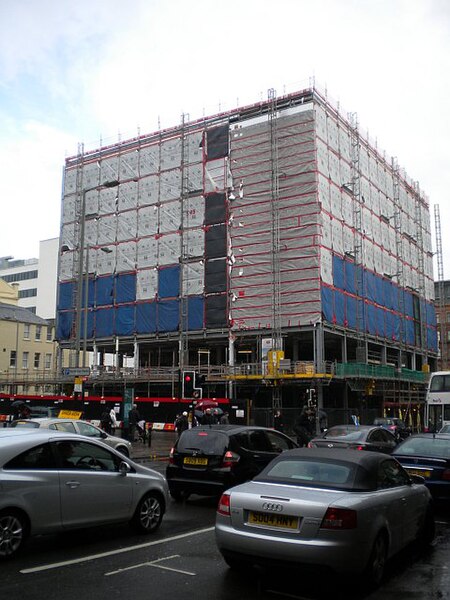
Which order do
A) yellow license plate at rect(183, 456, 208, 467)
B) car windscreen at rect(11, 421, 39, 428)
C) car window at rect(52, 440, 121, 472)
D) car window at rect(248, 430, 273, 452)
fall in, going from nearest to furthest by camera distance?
car window at rect(52, 440, 121, 472) < yellow license plate at rect(183, 456, 208, 467) < car window at rect(248, 430, 273, 452) < car windscreen at rect(11, 421, 39, 428)

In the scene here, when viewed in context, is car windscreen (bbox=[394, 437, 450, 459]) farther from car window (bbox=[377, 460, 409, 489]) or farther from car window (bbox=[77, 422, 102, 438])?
car window (bbox=[77, 422, 102, 438])

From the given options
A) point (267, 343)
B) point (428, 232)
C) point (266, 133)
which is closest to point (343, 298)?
point (267, 343)

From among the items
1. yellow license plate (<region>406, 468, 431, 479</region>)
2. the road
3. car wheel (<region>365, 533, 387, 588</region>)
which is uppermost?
yellow license plate (<region>406, 468, 431, 479</region>)

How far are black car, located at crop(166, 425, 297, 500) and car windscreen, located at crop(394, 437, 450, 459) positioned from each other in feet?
7.71

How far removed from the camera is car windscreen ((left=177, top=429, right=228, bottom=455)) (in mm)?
10492

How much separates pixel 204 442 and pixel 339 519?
5240 millimetres

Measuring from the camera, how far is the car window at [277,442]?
37.2ft

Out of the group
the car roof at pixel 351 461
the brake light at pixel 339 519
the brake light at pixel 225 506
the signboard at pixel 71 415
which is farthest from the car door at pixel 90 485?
the signboard at pixel 71 415

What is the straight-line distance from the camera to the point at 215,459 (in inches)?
409

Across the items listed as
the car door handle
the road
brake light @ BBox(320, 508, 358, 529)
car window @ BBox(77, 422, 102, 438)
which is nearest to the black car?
the road

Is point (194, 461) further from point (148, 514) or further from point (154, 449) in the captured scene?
point (154, 449)

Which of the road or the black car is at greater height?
the black car

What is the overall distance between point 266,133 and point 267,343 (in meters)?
16.0

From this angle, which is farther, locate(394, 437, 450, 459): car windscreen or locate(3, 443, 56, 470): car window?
locate(394, 437, 450, 459): car windscreen
